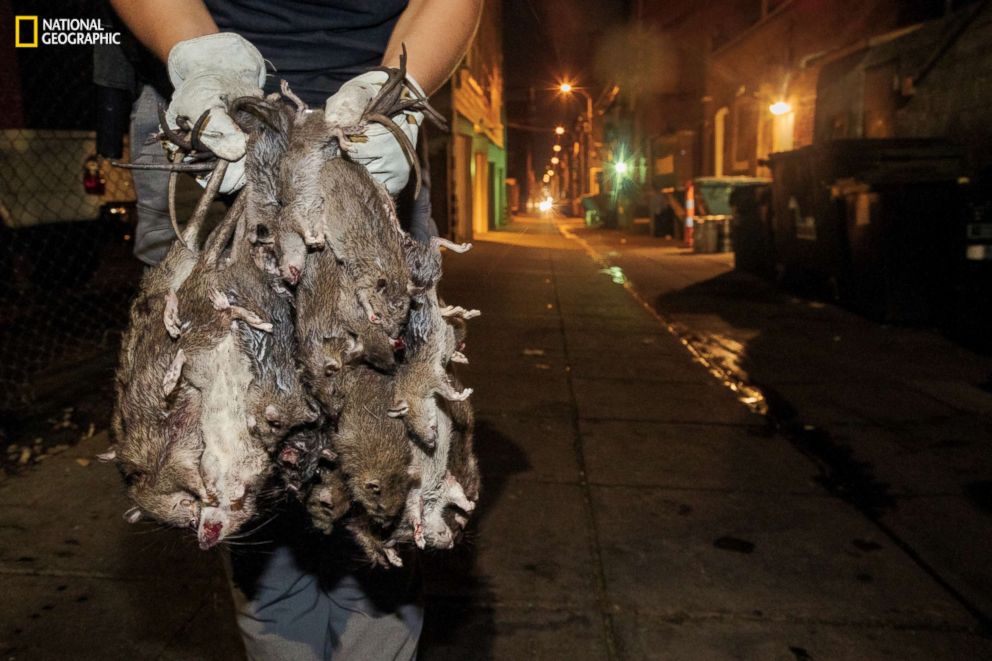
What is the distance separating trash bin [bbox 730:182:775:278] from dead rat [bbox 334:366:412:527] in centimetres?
1054

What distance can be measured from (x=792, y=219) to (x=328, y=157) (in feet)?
31.1

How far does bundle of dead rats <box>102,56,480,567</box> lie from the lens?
1.08m

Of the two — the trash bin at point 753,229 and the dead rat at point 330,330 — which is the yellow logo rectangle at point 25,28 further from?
the trash bin at point 753,229

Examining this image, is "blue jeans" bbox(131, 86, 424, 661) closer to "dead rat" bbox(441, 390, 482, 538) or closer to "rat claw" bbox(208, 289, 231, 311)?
"dead rat" bbox(441, 390, 482, 538)

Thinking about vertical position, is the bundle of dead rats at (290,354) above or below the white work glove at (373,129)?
below

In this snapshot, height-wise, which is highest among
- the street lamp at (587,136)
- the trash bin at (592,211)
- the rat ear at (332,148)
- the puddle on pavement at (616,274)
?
the street lamp at (587,136)

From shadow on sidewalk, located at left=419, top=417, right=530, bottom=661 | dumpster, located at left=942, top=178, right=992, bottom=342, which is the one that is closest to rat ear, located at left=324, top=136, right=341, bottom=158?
shadow on sidewalk, located at left=419, top=417, right=530, bottom=661

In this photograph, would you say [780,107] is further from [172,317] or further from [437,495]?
[172,317]

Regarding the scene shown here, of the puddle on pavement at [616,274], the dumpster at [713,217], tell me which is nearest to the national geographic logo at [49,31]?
the puddle on pavement at [616,274]

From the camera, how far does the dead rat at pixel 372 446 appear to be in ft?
3.85

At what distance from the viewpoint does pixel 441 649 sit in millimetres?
2326

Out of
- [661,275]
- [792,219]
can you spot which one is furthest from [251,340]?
[661,275]

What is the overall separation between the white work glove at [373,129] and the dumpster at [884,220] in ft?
23.5

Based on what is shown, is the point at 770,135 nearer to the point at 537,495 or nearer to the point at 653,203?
the point at 653,203
